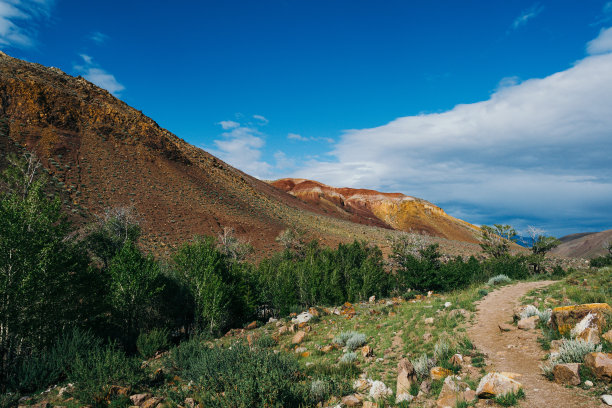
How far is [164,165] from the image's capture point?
188 ft

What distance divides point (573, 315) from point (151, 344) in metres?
16.8

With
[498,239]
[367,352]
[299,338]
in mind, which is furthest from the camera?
[498,239]

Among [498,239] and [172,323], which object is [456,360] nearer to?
[172,323]

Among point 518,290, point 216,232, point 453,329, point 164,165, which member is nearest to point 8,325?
point 453,329

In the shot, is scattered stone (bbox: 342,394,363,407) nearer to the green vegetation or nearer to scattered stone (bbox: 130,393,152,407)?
the green vegetation

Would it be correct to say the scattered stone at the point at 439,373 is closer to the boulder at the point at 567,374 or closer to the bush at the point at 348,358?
the boulder at the point at 567,374

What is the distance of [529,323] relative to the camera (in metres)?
8.98

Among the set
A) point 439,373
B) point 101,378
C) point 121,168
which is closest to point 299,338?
point 439,373

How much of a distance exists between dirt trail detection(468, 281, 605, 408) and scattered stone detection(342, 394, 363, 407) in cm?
327

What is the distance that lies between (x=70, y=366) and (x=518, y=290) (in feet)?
62.9

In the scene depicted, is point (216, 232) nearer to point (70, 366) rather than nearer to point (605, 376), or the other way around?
point (70, 366)

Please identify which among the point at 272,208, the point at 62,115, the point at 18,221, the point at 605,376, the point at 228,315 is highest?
the point at 62,115

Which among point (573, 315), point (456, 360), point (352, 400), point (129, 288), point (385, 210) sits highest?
point (385, 210)

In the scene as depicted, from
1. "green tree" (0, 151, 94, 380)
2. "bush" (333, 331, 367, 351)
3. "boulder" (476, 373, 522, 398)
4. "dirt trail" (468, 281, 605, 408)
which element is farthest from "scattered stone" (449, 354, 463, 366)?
"green tree" (0, 151, 94, 380)
